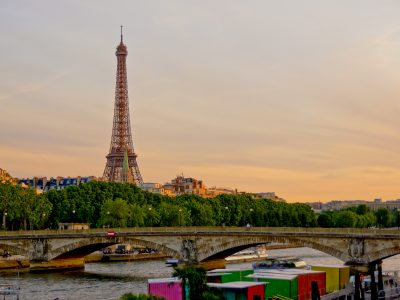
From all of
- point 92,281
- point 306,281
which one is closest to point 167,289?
point 306,281

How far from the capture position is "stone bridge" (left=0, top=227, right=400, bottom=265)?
65.6m

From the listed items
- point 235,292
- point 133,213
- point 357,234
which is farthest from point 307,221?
point 235,292

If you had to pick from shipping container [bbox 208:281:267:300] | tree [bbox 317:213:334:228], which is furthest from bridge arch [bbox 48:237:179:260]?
tree [bbox 317:213:334:228]

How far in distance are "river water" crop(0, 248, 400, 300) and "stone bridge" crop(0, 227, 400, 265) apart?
332cm

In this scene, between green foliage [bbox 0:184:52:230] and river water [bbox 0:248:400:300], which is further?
green foliage [bbox 0:184:52:230]

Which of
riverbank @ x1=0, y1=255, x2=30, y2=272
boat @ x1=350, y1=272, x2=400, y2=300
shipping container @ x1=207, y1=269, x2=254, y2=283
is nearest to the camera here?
shipping container @ x1=207, y1=269, x2=254, y2=283

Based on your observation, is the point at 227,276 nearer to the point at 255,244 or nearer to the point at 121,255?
the point at 255,244

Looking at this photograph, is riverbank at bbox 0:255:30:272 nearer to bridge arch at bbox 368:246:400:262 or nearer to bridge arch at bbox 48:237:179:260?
bridge arch at bbox 48:237:179:260

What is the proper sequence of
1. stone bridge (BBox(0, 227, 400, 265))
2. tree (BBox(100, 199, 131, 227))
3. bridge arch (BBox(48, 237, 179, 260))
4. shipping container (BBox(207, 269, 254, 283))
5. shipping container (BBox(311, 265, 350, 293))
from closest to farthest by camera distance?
shipping container (BBox(207, 269, 254, 283))
shipping container (BBox(311, 265, 350, 293))
stone bridge (BBox(0, 227, 400, 265))
bridge arch (BBox(48, 237, 179, 260))
tree (BBox(100, 199, 131, 227))

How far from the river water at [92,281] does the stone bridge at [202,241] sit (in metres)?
3.32

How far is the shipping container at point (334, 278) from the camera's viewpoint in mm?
49781

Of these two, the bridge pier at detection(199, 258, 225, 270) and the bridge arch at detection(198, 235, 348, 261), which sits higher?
the bridge arch at detection(198, 235, 348, 261)

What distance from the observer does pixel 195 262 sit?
76.8m

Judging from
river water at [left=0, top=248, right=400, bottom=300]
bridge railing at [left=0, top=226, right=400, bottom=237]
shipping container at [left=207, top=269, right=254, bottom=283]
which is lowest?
river water at [left=0, top=248, right=400, bottom=300]
